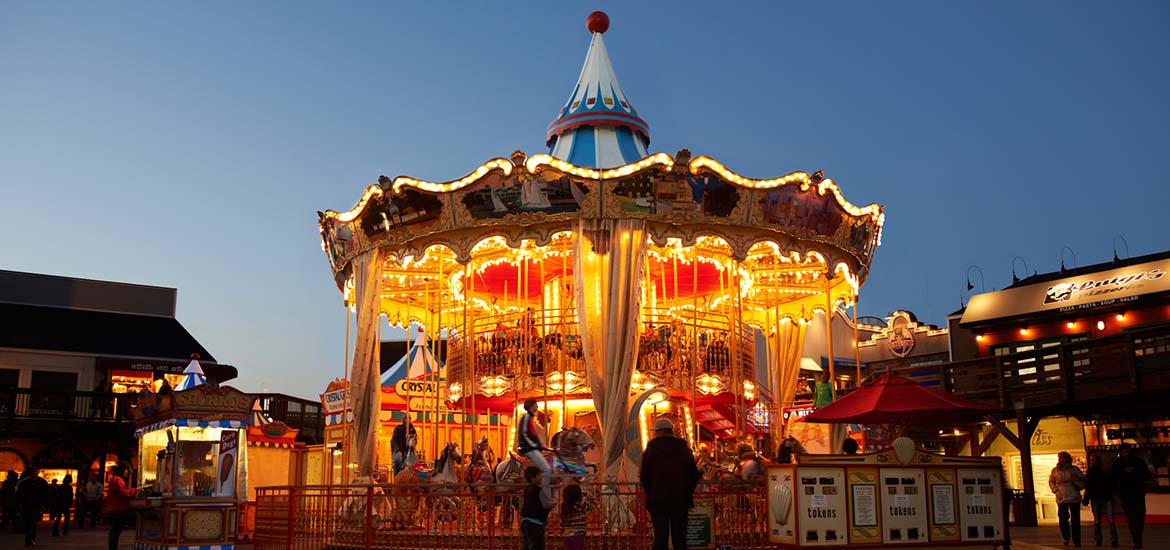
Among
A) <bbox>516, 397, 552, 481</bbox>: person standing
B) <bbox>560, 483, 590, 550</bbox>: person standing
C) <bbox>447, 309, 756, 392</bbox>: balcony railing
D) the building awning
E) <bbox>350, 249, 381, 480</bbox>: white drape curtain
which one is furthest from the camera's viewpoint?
the building awning

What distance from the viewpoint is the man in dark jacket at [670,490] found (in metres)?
9.30

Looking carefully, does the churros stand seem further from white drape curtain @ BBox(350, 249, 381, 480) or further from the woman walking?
the woman walking

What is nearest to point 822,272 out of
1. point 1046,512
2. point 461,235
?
point 461,235

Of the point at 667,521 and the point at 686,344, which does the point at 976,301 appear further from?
the point at 667,521

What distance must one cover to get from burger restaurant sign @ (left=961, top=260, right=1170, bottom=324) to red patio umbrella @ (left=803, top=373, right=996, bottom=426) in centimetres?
1421

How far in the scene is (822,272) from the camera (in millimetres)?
18828

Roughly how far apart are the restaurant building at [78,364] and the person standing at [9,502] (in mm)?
3004

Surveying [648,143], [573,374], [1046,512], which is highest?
[648,143]

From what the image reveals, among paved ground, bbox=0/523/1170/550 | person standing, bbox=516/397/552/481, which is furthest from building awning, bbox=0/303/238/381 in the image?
person standing, bbox=516/397/552/481

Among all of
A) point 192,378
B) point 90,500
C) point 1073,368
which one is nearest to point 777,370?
point 1073,368

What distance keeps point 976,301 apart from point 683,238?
1686 cm

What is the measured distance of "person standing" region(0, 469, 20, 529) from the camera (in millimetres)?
25188

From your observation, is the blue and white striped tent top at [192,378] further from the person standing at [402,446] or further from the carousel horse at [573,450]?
the carousel horse at [573,450]

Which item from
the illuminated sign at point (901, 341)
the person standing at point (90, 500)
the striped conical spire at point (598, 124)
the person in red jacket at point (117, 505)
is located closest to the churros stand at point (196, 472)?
the person in red jacket at point (117, 505)
